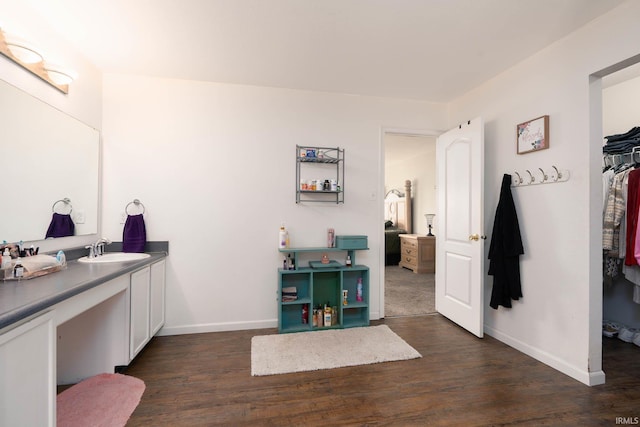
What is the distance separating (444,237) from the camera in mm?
3150

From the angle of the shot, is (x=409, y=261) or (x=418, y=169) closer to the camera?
(x=409, y=261)

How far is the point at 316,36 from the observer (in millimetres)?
2062

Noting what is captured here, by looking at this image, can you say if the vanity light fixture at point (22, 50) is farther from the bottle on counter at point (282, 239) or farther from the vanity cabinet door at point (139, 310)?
the bottle on counter at point (282, 239)

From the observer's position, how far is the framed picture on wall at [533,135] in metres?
2.21

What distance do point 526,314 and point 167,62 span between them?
12.4ft

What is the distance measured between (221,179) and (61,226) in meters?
1.27

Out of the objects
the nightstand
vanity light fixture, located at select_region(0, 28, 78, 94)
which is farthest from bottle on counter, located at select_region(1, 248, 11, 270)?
the nightstand

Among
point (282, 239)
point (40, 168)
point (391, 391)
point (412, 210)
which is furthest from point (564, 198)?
point (412, 210)

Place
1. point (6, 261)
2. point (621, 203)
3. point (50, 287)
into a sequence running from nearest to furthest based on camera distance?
point (50, 287), point (6, 261), point (621, 203)

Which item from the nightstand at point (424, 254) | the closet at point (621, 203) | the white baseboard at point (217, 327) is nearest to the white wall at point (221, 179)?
the white baseboard at point (217, 327)

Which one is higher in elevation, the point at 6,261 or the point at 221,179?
the point at 221,179

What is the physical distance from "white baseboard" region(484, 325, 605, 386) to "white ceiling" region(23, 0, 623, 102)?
7.99 ft

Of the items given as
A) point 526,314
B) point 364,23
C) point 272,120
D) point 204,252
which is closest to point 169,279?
point 204,252

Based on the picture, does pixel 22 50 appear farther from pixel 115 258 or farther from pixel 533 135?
pixel 533 135
